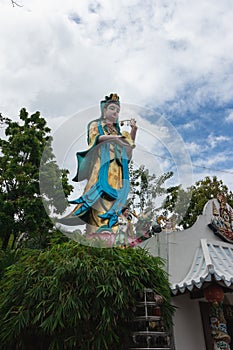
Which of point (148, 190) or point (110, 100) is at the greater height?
point (110, 100)

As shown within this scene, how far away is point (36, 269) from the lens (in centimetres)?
432

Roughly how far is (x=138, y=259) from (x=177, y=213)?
126cm

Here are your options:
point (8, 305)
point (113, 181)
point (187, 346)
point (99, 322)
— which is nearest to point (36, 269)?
point (8, 305)

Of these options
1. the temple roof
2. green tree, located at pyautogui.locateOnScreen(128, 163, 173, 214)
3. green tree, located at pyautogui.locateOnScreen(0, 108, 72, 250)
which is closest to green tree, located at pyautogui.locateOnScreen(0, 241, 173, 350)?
the temple roof

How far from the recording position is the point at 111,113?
8.46 meters

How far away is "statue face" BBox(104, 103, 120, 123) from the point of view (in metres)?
8.44

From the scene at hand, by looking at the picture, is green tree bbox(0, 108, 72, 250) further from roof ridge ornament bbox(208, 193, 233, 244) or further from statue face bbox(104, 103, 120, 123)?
roof ridge ornament bbox(208, 193, 233, 244)

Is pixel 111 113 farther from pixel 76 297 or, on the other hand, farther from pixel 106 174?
pixel 76 297

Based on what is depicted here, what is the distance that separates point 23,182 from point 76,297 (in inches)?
225

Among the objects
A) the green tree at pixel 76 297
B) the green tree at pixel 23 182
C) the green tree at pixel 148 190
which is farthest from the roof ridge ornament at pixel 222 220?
the green tree at pixel 23 182

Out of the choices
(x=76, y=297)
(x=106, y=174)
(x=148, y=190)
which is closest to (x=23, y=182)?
(x=106, y=174)

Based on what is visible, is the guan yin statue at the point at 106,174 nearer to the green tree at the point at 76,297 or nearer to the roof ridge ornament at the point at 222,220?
the roof ridge ornament at the point at 222,220

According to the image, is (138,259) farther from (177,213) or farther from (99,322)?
(177,213)

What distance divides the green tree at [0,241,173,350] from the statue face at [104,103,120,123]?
4491 millimetres
